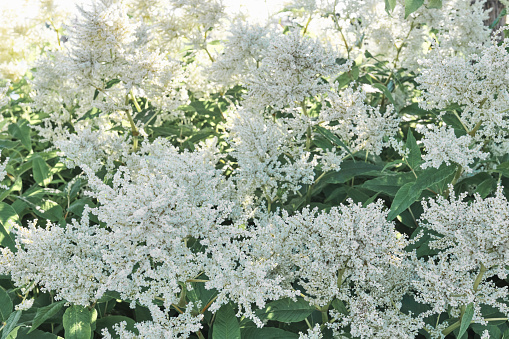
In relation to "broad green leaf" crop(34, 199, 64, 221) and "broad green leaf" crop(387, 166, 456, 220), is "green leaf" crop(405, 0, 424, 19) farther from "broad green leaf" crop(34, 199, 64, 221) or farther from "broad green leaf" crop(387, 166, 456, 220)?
"broad green leaf" crop(34, 199, 64, 221)

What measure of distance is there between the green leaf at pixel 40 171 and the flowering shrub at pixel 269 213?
0.04ft

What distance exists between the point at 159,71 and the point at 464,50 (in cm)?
237

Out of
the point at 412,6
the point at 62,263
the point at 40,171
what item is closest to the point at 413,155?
the point at 412,6

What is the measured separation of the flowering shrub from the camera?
1.80 metres

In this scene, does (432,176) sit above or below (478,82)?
below

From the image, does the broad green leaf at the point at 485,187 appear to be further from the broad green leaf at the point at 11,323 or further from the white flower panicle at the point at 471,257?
the broad green leaf at the point at 11,323

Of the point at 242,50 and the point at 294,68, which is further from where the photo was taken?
the point at 242,50

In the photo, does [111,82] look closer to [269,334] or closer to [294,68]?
[294,68]

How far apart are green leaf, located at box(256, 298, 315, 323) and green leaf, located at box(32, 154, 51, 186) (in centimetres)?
194

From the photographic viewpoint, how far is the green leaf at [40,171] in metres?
3.18

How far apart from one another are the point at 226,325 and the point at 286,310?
270 millimetres

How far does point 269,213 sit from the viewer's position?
2.61 meters

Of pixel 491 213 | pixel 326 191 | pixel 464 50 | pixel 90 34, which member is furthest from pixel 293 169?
pixel 464 50

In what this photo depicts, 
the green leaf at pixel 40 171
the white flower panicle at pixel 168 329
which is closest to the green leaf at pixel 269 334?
the white flower panicle at pixel 168 329
